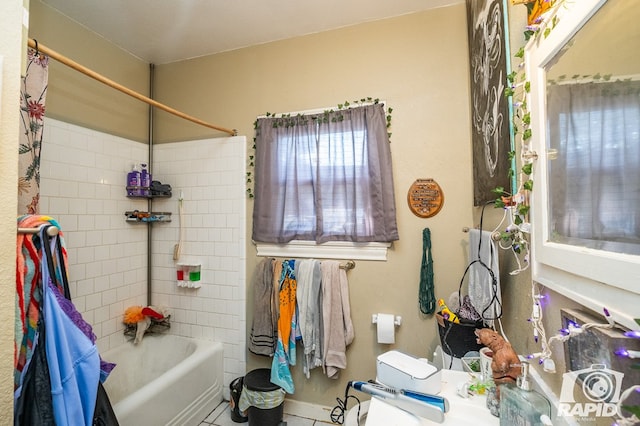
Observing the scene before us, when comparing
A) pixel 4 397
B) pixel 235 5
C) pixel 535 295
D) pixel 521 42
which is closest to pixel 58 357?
pixel 4 397

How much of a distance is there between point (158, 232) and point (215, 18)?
1.81 meters

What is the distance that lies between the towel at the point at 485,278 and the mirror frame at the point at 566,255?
310 millimetres

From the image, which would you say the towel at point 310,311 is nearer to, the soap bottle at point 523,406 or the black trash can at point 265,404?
the black trash can at point 265,404

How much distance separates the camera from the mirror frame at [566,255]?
0.50 metres

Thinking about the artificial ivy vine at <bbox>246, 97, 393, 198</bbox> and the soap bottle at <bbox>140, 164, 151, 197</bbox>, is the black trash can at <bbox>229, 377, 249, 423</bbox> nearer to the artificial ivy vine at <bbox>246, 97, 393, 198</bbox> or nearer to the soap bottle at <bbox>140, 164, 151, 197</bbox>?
the artificial ivy vine at <bbox>246, 97, 393, 198</bbox>

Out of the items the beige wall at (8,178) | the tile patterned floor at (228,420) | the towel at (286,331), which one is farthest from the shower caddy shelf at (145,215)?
the beige wall at (8,178)

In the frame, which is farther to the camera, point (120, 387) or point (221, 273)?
point (221, 273)

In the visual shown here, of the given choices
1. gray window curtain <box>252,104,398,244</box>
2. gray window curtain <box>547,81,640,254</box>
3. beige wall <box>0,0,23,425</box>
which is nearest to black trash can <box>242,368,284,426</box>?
gray window curtain <box>252,104,398,244</box>

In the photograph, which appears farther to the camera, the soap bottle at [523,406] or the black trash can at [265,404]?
the black trash can at [265,404]

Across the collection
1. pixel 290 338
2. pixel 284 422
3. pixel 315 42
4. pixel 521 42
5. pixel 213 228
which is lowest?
pixel 284 422

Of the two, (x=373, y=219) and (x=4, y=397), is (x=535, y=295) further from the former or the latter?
(x=4, y=397)

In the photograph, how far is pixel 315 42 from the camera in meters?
2.17

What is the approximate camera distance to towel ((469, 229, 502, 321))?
1151mm

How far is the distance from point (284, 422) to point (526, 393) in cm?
174
